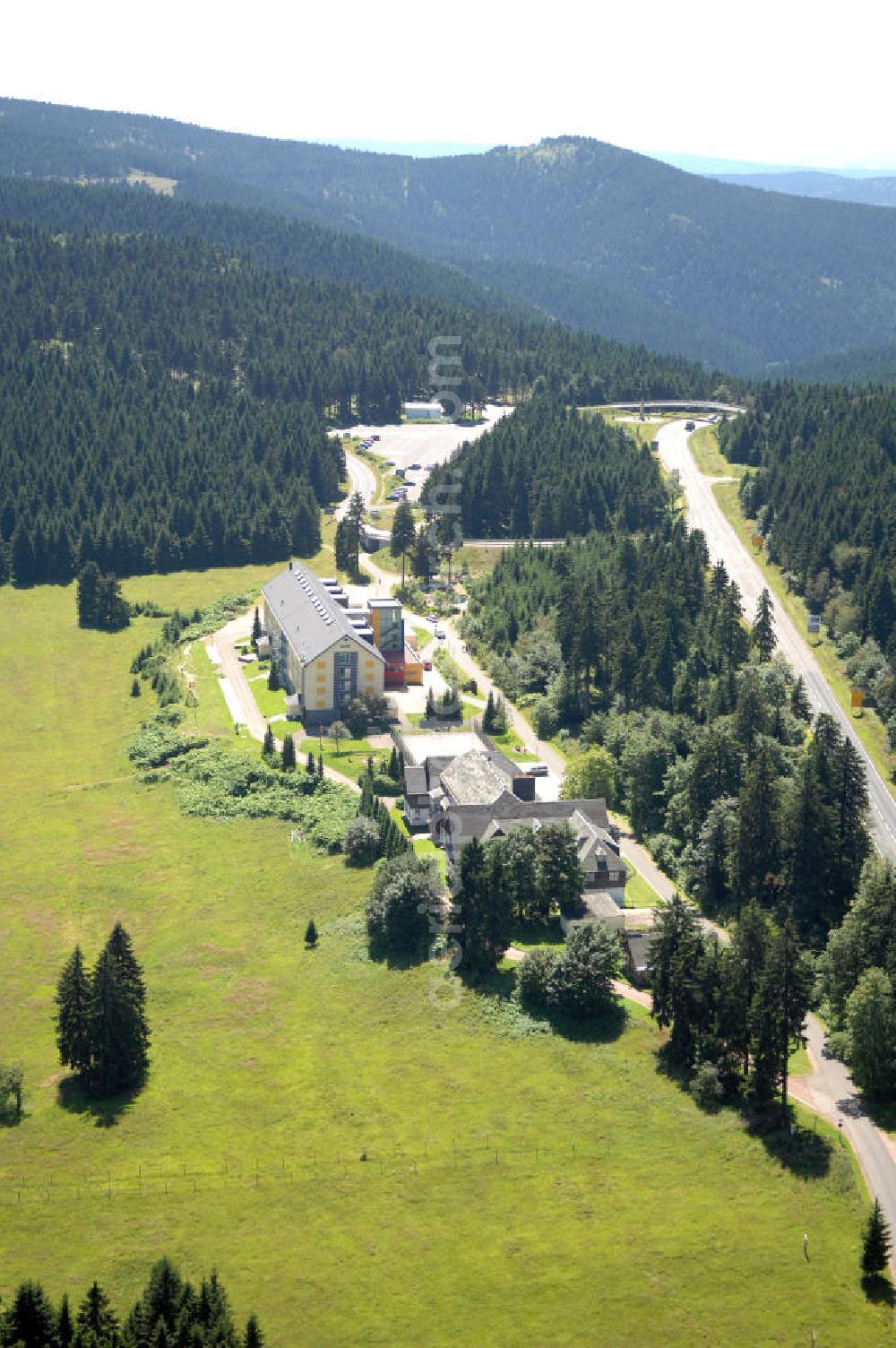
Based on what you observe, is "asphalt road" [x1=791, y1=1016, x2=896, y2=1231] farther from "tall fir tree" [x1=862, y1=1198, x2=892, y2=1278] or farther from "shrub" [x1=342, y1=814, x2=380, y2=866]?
"shrub" [x1=342, y1=814, x2=380, y2=866]

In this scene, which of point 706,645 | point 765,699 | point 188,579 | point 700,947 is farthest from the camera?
point 188,579

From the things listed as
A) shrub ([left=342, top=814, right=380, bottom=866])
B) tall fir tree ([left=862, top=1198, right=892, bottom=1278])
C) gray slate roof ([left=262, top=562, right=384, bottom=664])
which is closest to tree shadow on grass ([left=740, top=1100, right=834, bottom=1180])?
tall fir tree ([left=862, top=1198, right=892, bottom=1278])

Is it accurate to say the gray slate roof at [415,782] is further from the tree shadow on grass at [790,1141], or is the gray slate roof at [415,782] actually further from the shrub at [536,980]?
the tree shadow on grass at [790,1141]

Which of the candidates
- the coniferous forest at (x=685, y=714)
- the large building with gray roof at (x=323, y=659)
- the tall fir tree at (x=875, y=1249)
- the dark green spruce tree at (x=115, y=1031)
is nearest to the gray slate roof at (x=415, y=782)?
the coniferous forest at (x=685, y=714)

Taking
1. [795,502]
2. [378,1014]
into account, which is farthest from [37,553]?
[378,1014]

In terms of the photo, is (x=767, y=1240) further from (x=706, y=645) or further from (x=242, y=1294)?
(x=706, y=645)

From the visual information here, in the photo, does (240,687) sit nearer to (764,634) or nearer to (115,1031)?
(764,634)

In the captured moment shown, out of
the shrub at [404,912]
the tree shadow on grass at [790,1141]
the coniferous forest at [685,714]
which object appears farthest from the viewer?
the coniferous forest at [685,714]
